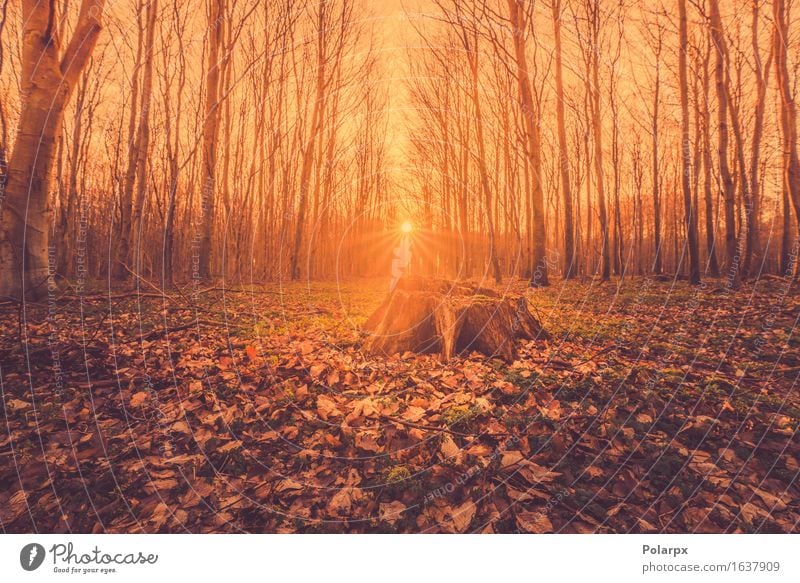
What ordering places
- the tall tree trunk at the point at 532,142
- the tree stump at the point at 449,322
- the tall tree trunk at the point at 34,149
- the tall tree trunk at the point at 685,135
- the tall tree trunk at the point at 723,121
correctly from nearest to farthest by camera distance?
the tall tree trunk at the point at 34,149 < the tree stump at the point at 449,322 < the tall tree trunk at the point at 723,121 < the tall tree trunk at the point at 685,135 < the tall tree trunk at the point at 532,142

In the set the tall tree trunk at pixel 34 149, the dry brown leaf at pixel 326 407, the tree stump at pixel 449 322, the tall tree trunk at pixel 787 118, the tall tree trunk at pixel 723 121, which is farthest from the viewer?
the tall tree trunk at pixel 723 121

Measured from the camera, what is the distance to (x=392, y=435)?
8.69ft

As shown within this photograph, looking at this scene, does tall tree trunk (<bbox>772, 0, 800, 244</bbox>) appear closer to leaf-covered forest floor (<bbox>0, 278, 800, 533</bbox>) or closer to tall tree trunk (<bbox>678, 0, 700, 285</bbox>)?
tall tree trunk (<bbox>678, 0, 700, 285</bbox>)

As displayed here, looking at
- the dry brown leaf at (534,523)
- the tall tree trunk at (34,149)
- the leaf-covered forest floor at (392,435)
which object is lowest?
the dry brown leaf at (534,523)

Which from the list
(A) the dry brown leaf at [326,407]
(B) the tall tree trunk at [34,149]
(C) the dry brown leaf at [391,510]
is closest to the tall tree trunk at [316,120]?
(B) the tall tree trunk at [34,149]

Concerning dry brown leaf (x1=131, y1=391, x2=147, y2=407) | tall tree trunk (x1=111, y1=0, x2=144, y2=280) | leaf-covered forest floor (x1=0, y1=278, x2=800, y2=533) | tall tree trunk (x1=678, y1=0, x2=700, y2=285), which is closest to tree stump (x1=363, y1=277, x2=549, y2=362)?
leaf-covered forest floor (x1=0, y1=278, x2=800, y2=533)

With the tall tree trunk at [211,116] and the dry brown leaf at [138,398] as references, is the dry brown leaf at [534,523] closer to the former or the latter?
the dry brown leaf at [138,398]

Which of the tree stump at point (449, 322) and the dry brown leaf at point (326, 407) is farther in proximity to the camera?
the tree stump at point (449, 322)

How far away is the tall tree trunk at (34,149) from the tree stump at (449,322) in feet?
14.5

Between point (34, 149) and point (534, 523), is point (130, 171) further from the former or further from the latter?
point (534, 523)

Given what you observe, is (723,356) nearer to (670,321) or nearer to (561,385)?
(670,321)

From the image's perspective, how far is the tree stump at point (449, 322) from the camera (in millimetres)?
4254

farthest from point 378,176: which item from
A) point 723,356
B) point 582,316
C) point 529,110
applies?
point 723,356

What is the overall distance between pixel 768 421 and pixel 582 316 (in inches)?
138
